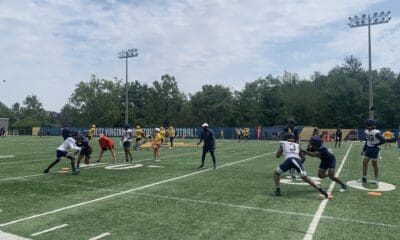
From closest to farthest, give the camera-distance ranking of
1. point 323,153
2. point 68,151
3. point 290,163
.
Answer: point 290,163
point 323,153
point 68,151

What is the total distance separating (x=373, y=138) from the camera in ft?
35.5

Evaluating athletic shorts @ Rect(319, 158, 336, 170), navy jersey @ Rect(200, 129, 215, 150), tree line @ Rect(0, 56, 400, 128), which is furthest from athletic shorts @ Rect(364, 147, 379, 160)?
tree line @ Rect(0, 56, 400, 128)

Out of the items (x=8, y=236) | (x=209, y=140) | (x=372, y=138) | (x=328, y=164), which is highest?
(x=372, y=138)

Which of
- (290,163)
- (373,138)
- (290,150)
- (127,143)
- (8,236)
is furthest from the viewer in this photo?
(127,143)

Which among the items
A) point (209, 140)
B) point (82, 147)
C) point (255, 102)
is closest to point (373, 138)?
point (209, 140)

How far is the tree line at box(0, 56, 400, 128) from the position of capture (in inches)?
2953

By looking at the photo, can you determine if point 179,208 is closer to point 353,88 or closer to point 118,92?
point 353,88

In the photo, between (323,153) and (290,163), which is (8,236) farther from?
(323,153)

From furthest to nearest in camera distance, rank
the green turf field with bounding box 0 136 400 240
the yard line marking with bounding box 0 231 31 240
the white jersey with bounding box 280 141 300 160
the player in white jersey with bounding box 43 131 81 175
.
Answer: the player in white jersey with bounding box 43 131 81 175, the white jersey with bounding box 280 141 300 160, the green turf field with bounding box 0 136 400 240, the yard line marking with bounding box 0 231 31 240

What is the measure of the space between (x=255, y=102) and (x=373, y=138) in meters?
81.2

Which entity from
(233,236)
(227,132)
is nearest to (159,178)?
(233,236)

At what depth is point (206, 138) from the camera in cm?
1503

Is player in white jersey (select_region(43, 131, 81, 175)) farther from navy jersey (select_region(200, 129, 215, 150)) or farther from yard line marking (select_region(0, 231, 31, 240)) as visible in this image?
yard line marking (select_region(0, 231, 31, 240))

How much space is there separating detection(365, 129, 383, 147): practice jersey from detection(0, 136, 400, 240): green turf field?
1.16 meters
